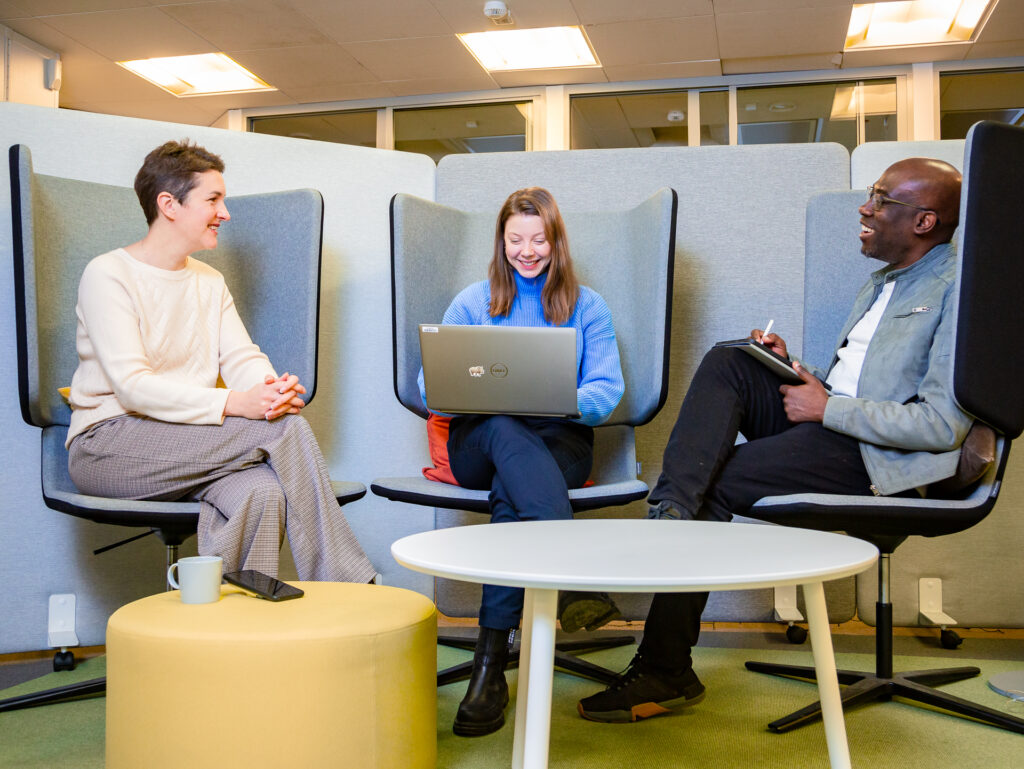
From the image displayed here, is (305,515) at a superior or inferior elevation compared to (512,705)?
superior

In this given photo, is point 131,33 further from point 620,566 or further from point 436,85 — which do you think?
point 620,566

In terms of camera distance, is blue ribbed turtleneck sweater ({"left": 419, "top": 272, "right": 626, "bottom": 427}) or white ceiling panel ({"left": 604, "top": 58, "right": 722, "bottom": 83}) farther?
white ceiling panel ({"left": 604, "top": 58, "right": 722, "bottom": 83})

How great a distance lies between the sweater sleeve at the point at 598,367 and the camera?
6.81 ft

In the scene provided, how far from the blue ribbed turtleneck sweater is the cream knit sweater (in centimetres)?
46

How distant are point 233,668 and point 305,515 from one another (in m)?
0.69

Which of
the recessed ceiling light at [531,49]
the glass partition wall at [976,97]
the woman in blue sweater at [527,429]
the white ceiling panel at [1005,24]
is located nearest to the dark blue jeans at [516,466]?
the woman in blue sweater at [527,429]

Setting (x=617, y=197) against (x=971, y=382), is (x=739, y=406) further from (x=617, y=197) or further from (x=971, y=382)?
(x=617, y=197)

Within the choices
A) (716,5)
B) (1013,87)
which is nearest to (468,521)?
(716,5)

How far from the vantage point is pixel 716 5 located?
204 inches

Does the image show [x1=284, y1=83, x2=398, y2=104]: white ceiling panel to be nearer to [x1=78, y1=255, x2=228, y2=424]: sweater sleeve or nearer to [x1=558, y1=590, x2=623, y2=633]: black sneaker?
[x1=78, y1=255, x2=228, y2=424]: sweater sleeve

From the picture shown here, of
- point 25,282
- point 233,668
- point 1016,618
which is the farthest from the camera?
point 1016,618

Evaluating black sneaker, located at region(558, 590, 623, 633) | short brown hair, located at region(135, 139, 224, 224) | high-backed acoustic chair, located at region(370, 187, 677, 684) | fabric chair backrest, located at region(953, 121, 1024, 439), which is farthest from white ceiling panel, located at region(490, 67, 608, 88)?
black sneaker, located at region(558, 590, 623, 633)

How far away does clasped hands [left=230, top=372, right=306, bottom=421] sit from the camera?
74.0 inches

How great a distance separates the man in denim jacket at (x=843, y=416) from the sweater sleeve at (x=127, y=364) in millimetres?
942
